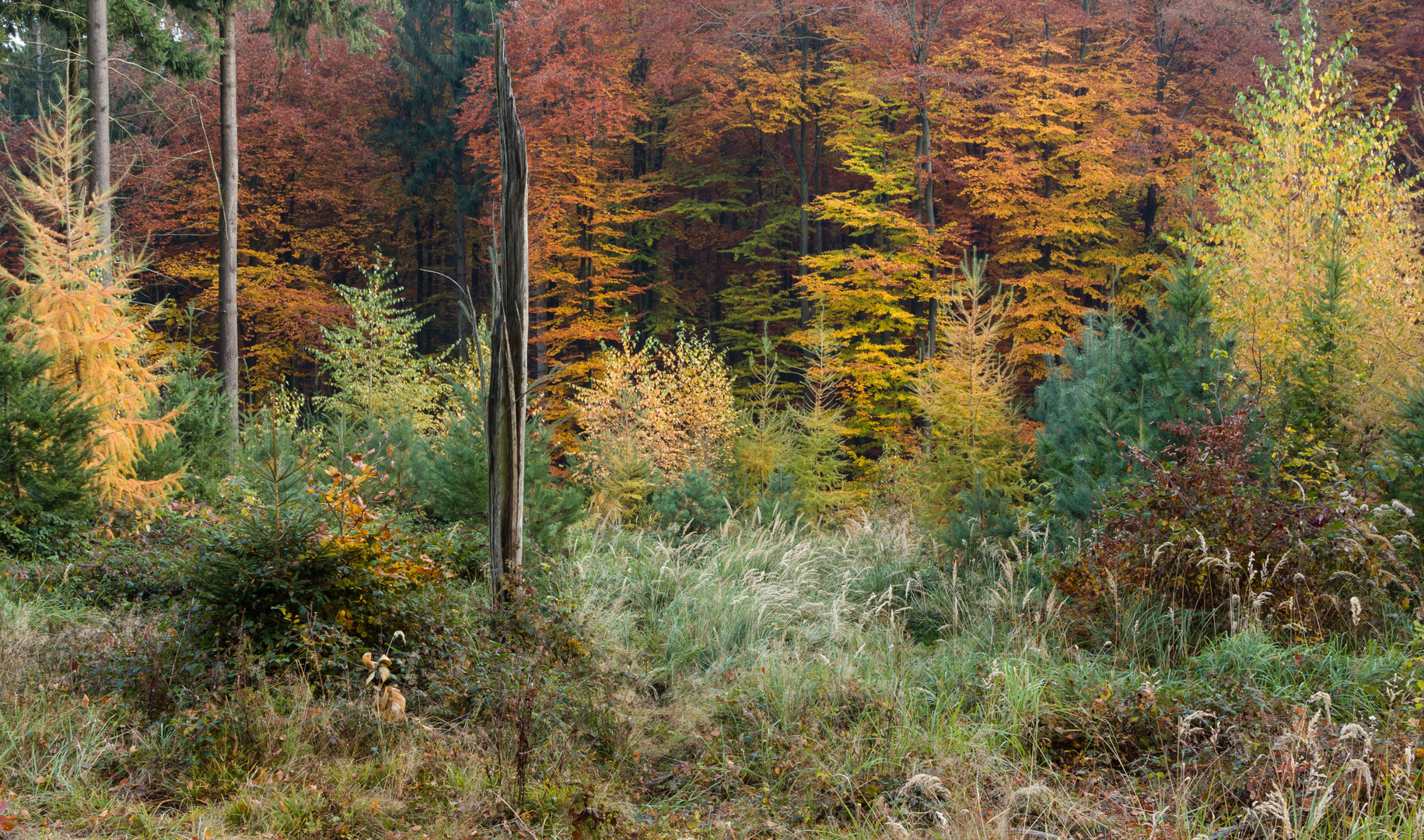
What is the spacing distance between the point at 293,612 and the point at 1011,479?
6894 mm

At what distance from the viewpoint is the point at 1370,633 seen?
480 cm

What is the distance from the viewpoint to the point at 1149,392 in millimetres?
7305

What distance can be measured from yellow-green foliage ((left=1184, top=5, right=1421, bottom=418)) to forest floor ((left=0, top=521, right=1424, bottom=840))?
5399 millimetres

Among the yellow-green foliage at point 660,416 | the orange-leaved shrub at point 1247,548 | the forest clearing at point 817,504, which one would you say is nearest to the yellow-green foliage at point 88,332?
the forest clearing at point 817,504

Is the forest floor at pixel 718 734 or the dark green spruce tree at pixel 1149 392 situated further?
the dark green spruce tree at pixel 1149 392

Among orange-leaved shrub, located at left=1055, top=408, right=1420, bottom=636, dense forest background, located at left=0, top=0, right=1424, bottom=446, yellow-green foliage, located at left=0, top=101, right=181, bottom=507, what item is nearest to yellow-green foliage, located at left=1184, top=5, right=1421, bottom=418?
orange-leaved shrub, located at left=1055, top=408, right=1420, bottom=636

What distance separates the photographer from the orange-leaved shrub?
4.79m

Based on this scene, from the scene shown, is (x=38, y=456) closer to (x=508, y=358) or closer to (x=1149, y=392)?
(x=508, y=358)

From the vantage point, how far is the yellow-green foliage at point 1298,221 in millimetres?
9062

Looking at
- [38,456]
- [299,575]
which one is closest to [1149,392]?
[299,575]

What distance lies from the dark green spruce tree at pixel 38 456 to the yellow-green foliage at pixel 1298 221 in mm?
10160

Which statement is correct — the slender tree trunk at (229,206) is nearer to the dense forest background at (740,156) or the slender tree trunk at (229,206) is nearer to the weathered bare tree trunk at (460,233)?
the dense forest background at (740,156)

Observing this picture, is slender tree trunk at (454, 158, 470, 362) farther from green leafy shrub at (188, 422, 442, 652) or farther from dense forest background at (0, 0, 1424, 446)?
green leafy shrub at (188, 422, 442, 652)

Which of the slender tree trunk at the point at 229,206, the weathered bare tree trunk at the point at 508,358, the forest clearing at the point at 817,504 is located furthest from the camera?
the slender tree trunk at the point at 229,206
